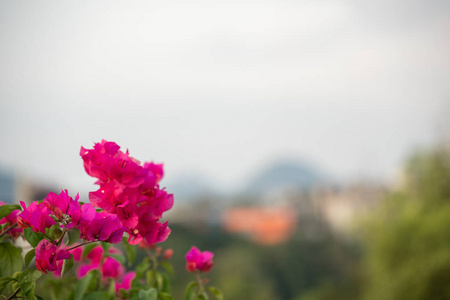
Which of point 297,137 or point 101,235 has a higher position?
point 297,137

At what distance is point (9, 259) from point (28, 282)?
0.10 meters

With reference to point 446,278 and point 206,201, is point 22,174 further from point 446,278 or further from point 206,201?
point 446,278

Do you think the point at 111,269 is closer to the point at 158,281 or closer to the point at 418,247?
the point at 158,281

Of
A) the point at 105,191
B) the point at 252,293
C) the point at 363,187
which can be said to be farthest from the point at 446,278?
the point at 363,187

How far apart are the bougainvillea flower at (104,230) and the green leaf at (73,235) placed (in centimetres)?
1

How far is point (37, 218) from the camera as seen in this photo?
50 centimetres

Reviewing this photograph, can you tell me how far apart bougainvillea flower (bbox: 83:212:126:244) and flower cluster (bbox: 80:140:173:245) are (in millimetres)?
21

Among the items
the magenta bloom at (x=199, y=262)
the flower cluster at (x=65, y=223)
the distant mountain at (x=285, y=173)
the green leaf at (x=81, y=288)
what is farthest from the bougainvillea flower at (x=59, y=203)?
the distant mountain at (x=285, y=173)

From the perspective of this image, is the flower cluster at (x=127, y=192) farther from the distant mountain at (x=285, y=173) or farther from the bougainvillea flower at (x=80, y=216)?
the distant mountain at (x=285, y=173)

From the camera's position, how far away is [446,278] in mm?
3551

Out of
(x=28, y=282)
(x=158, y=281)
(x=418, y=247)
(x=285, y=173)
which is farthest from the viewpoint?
(x=285, y=173)

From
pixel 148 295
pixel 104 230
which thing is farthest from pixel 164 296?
pixel 104 230

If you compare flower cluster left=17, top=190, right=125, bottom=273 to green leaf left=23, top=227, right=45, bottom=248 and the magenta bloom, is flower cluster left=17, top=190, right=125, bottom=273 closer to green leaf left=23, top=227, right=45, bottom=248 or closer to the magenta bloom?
green leaf left=23, top=227, right=45, bottom=248

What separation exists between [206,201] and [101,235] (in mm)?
6285
